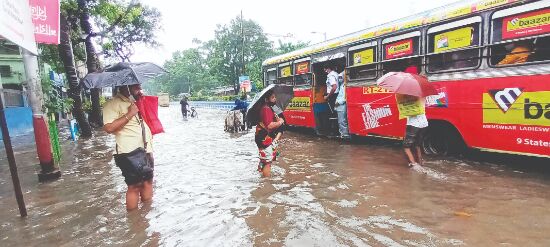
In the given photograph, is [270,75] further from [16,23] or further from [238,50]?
[238,50]

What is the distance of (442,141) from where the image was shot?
22.3ft

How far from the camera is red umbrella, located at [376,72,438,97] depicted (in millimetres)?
5441

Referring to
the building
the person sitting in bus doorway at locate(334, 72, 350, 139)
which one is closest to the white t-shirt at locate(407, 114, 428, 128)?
the person sitting in bus doorway at locate(334, 72, 350, 139)

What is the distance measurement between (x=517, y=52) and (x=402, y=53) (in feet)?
7.16

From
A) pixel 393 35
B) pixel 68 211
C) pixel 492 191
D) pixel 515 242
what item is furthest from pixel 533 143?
pixel 68 211

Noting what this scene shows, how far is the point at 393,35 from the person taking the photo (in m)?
7.20

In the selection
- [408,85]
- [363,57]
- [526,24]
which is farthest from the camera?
[363,57]

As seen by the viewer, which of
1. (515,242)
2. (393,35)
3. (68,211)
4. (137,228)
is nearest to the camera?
(515,242)

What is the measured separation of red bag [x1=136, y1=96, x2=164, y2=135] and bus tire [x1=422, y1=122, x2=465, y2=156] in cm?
518

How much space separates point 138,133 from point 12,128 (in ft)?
54.6

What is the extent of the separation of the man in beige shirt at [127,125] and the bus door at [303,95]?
21.5ft

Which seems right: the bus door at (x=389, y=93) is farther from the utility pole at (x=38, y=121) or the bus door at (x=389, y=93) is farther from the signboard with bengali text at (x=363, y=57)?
the utility pole at (x=38, y=121)

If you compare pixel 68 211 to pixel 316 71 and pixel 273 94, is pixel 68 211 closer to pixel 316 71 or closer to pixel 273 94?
pixel 273 94

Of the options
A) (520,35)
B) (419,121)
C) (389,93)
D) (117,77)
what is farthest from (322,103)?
(117,77)
